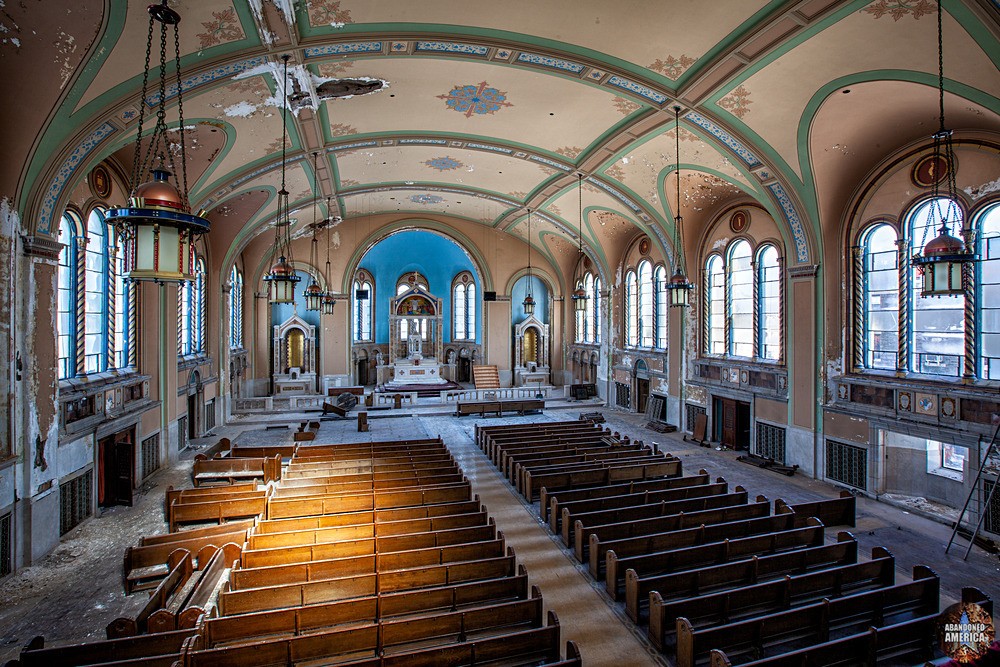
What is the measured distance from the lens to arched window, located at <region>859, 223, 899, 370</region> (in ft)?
35.2

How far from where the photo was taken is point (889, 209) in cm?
1057

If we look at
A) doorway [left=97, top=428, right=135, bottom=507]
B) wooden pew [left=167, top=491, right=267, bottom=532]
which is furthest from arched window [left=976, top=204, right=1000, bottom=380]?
doorway [left=97, top=428, right=135, bottom=507]

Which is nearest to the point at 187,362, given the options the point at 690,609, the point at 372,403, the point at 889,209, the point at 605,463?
the point at 372,403

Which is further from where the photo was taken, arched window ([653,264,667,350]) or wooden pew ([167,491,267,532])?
arched window ([653,264,667,350])

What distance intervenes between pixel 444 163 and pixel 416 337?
10.7 metres

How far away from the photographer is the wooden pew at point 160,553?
665 cm

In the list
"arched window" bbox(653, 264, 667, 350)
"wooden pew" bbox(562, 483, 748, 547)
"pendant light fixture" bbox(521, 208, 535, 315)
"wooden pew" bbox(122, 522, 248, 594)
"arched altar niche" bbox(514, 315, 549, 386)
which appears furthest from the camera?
"arched altar niche" bbox(514, 315, 549, 386)

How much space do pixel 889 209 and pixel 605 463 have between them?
7.72m

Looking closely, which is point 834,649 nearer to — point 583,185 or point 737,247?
point 737,247

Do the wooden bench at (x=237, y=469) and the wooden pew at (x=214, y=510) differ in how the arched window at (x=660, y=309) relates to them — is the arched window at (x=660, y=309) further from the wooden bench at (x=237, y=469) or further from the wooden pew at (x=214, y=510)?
the wooden pew at (x=214, y=510)

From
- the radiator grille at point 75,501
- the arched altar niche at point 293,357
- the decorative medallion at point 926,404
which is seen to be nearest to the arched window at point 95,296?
the radiator grille at point 75,501

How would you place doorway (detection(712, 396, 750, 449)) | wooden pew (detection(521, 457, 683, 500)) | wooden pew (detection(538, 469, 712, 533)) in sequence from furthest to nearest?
doorway (detection(712, 396, 750, 449))
wooden pew (detection(521, 457, 683, 500))
wooden pew (detection(538, 469, 712, 533))

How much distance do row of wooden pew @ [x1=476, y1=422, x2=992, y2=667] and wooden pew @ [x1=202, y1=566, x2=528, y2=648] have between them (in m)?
1.52

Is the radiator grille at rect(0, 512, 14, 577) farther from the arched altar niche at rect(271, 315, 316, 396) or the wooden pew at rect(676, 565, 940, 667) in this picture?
the arched altar niche at rect(271, 315, 316, 396)
